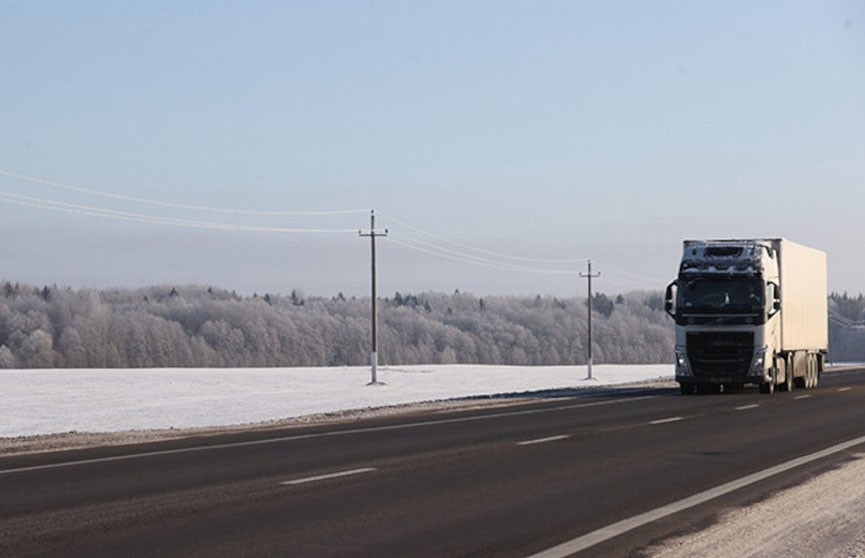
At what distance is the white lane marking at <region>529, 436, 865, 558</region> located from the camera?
35.8 ft

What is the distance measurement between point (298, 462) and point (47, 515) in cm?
609

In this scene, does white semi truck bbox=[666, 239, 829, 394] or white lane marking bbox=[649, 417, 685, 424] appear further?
white semi truck bbox=[666, 239, 829, 394]

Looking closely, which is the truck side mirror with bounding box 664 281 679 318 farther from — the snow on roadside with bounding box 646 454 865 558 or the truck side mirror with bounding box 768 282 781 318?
the snow on roadside with bounding box 646 454 865 558

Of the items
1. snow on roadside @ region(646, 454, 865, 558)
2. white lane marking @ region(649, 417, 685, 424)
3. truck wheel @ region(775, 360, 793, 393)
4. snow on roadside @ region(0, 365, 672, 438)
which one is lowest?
snow on roadside @ region(0, 365, 672, 438)

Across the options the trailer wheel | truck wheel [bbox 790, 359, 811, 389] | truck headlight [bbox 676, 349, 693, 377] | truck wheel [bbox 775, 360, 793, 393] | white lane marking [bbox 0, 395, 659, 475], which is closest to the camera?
white lane marking [bbox 0, 395, 659, 475]

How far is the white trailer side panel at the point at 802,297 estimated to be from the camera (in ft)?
142

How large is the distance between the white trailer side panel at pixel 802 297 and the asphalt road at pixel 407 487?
53.5 ft

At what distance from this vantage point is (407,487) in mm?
15305

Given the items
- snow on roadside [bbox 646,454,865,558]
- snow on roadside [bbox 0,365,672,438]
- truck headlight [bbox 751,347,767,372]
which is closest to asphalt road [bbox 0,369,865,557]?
snow on roadside [bbox 646,454,865,558]

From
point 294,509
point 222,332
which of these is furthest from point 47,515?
point 222,332

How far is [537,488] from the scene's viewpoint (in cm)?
1536

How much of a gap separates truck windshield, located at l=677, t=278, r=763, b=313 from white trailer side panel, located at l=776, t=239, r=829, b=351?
2183 mm

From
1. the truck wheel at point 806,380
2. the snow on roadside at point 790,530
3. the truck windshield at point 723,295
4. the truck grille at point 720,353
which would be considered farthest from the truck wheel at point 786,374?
the snow on roadside at point 790,530

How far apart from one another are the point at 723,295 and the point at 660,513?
28.2 m
